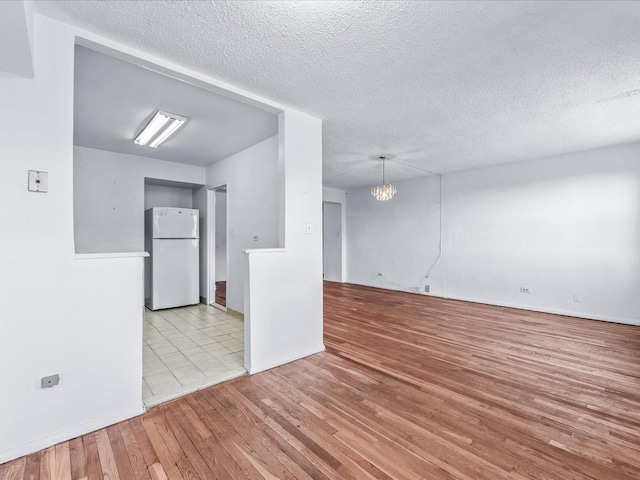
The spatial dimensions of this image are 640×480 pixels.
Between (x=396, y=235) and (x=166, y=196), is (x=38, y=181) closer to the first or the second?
(x=166, y=196)

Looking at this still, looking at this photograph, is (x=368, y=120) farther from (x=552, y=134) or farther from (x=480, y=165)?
(x=480, y=165)

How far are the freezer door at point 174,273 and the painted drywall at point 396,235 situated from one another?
13.6 feet

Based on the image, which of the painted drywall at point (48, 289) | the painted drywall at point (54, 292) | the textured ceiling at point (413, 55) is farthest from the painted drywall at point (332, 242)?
the painted drywall at point (48, 289)

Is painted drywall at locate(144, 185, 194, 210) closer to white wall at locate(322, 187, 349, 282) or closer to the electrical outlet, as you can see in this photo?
white wall at locate(322, 187, 349, 282)

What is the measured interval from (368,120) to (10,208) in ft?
9.84

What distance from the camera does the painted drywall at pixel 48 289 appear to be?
1604 millimetres

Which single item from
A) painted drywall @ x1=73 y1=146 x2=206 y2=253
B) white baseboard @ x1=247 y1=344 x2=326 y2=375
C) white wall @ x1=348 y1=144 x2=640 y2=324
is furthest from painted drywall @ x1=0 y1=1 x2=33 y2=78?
white wall @ x1=348 y1=144 x2=640 y2=324

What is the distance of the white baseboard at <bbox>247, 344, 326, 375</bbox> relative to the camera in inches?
103

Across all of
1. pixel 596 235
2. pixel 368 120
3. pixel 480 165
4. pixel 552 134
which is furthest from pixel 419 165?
pixel 596 235

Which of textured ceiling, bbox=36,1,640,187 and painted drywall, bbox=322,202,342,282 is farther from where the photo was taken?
painted drywall, bbox=322,202,342,282

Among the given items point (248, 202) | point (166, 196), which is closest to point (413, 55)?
point (248, 202)

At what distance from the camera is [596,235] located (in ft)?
14.2

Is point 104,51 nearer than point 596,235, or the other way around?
point 104,51

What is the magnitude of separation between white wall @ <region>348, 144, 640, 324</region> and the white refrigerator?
4.74 metres
